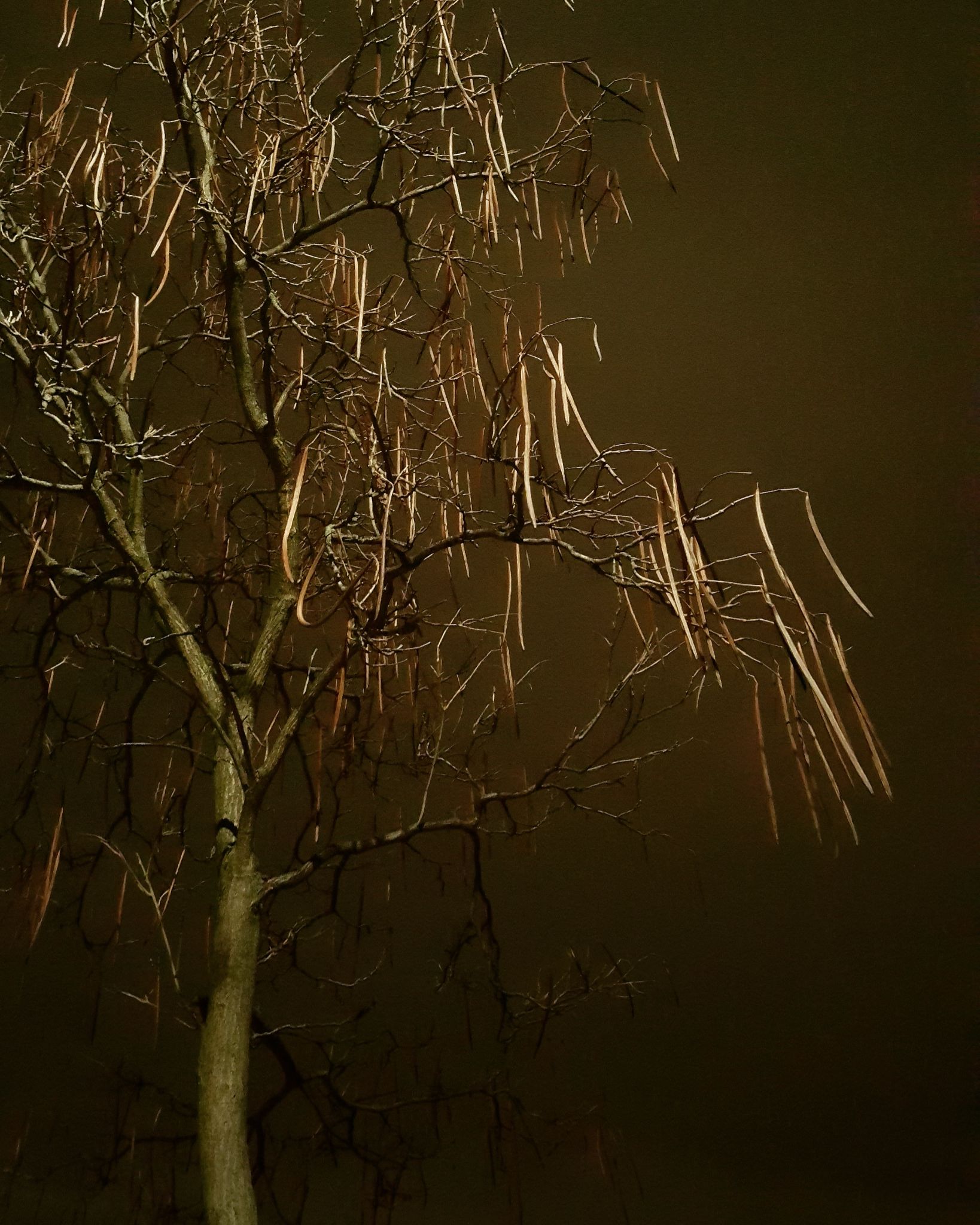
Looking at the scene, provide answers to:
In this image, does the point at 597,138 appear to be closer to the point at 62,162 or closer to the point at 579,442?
the point at 579,442

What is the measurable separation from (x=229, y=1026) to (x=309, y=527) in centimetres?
62

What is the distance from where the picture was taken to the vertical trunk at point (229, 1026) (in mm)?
1021

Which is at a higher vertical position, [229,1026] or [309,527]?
[309,527]

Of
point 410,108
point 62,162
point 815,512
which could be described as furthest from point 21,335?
point 815,512

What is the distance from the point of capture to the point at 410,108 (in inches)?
47.7

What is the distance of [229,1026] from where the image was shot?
107cm

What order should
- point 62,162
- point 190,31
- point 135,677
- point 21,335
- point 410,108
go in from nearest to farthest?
point 21,335, point 410,108, point 62,162, point 190,31, point 135,677

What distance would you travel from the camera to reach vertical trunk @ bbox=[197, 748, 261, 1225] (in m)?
1.02

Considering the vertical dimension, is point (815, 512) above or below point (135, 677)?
above

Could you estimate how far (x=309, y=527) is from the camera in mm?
1391

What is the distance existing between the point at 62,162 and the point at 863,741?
5.43 feet

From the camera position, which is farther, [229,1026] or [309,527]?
[309,527]

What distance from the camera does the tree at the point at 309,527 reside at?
1.05 meters

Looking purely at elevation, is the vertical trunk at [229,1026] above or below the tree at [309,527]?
below
